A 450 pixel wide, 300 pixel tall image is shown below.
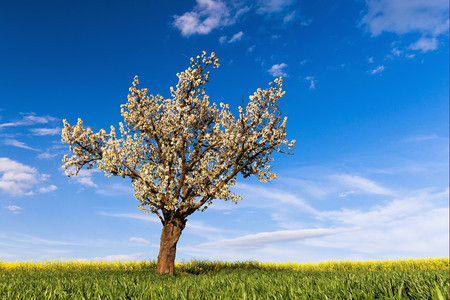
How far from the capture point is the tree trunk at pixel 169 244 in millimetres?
20719

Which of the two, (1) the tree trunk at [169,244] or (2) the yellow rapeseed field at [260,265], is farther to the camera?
(2) the yellow rapeseed field at [260,265]

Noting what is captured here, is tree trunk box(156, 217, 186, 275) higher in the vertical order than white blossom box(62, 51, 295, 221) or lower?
lower

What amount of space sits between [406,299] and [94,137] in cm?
2085

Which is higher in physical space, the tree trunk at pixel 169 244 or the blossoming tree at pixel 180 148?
the blossoming tree at pixel 180 148

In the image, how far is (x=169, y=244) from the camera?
20859 millimetres

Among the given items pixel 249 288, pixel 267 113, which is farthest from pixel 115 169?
pixel 249 288

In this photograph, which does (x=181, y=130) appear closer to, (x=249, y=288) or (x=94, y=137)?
(x=94, y=137)

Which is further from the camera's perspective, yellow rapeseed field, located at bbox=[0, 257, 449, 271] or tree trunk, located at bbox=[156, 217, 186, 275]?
yellow rapeseed field, located at bbox=[0, 257, 449, 271]

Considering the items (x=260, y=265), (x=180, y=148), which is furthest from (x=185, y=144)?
(x=260, y=265)

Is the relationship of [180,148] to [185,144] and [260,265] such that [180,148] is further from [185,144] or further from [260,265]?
[260,265]

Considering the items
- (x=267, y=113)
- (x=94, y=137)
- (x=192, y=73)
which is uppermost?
(x=192, y=73)

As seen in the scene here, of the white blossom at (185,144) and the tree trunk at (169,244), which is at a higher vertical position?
the white blossom at (185,144)

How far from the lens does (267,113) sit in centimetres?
2284

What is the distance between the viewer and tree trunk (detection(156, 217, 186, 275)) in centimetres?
2072
